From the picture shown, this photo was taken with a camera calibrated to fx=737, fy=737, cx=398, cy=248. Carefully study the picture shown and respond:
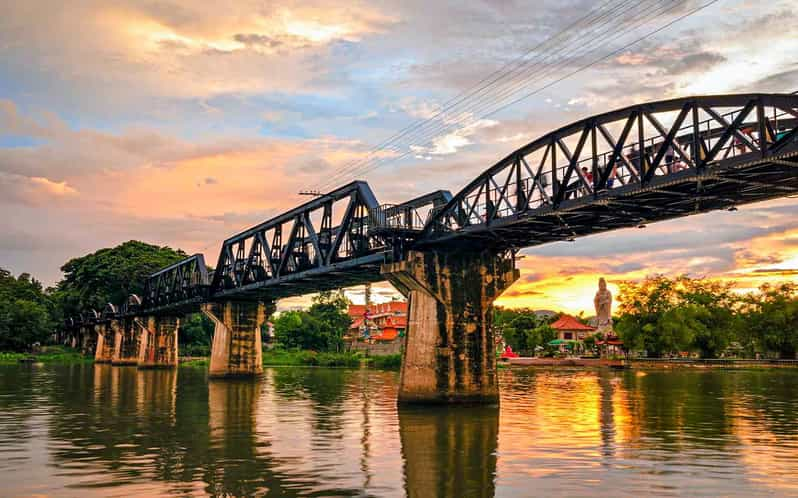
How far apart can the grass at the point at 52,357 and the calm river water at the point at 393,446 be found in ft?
293

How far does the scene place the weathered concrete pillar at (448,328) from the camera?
4416 cm

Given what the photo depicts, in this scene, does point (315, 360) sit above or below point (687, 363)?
above

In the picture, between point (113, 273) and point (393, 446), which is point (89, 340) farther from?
point (393, 446)

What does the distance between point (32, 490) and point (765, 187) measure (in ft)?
96.3

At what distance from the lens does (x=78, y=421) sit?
128 feet

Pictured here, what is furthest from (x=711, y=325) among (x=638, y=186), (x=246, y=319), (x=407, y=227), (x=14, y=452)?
(x=14, y=452)

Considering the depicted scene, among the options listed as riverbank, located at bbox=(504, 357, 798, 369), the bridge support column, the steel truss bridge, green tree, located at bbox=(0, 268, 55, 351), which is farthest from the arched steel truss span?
green tree, located at bbox=(0, 268, 55, 351)

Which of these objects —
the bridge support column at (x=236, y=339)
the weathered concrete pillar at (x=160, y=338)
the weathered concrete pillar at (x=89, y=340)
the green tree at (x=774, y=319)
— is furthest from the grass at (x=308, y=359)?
the green tree at (x=774, y=319)

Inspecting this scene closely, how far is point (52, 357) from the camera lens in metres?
150

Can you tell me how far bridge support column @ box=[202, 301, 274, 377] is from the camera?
7931 centimetres

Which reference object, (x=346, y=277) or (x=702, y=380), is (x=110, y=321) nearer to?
(x=346, y=277)

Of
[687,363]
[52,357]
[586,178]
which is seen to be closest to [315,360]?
[52,357]

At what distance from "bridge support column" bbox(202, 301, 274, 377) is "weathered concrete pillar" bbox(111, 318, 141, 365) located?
184ft

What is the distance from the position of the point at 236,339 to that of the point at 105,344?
75.0m
